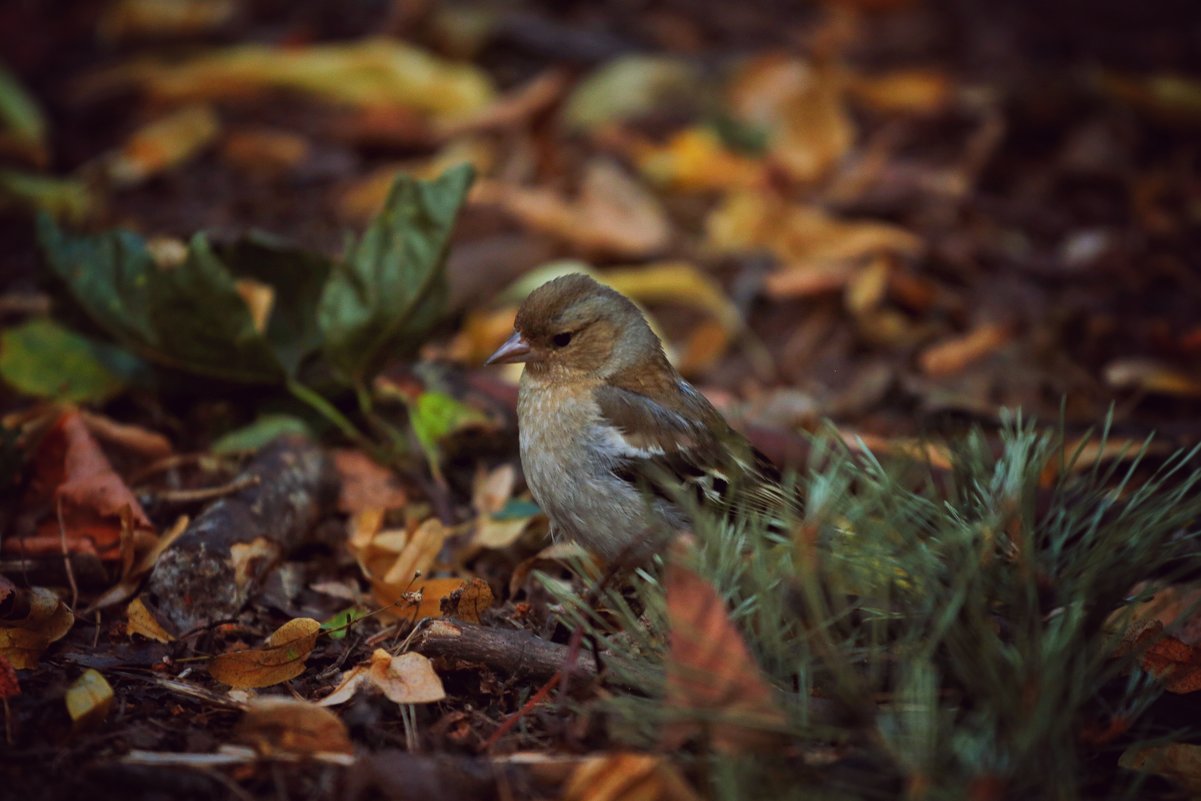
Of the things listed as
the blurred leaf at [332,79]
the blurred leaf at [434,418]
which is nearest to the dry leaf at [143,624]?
the blurred leaf at [434,418]

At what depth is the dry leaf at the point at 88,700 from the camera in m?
2.57

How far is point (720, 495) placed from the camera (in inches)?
140

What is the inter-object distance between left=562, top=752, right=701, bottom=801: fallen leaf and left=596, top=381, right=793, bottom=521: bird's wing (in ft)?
3.90

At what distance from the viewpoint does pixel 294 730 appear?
101 inches

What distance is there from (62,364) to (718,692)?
2.86 metres

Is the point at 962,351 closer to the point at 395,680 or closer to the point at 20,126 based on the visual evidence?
the point at 395,680

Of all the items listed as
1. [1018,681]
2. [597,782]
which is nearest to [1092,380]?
[1018,681]

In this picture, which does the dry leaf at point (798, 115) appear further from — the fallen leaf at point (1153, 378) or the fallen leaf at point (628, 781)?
the fallen leaf at point (628, 781)

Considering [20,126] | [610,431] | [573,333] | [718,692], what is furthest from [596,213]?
[718,692]

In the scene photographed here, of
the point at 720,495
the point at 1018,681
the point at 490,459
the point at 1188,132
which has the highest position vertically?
the point at 1188,132

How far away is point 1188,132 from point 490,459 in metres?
4.89

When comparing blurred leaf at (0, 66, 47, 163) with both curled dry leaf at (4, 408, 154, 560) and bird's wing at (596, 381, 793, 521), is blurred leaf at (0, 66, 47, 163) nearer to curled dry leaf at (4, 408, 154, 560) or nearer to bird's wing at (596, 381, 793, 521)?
curled dry leaf at (4, 408, 154, 560)

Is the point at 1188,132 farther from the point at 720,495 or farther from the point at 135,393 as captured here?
the point at 135,393

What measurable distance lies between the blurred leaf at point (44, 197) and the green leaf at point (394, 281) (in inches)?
90.7
